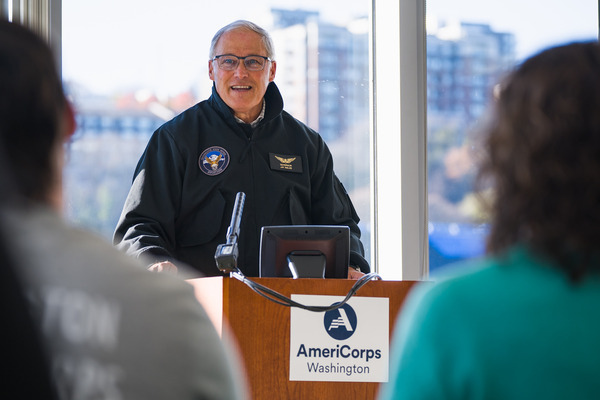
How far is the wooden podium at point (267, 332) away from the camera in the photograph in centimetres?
215

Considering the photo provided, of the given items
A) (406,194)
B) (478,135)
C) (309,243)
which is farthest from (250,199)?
(478,135)

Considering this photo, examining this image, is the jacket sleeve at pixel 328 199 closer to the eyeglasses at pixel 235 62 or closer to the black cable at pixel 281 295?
the eyeglasses at pixel 235 62

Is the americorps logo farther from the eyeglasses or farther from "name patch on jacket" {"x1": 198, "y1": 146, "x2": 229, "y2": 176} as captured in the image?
the eyeglasses

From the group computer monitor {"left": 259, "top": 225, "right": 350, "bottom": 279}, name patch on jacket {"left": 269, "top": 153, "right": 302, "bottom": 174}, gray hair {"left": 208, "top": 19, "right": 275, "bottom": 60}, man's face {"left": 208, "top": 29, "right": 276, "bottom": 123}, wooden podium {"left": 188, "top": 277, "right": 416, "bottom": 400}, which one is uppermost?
gray hair {"left": 208, "top": 19, "right": 275, "bottom": 60}

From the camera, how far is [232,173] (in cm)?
326

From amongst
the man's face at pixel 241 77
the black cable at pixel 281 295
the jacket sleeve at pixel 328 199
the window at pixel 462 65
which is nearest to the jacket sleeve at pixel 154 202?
the man's face at pixel 241 77

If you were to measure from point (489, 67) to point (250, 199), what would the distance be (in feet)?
5.89

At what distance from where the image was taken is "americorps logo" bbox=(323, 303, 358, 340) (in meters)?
2.20

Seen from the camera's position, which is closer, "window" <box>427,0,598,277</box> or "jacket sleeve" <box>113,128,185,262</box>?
"jacket sleeve" <box>113,128,185,262</box>


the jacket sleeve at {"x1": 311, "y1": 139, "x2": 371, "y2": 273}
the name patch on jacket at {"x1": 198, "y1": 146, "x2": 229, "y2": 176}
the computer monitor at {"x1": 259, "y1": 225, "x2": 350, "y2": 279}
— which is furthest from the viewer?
the jacket sleeve at {"x1": 311, "y1": 139, "x2": 371, "y2": 273}

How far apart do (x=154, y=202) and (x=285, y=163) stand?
621 mm

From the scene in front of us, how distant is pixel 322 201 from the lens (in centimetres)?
337

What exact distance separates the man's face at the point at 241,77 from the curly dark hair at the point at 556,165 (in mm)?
2582

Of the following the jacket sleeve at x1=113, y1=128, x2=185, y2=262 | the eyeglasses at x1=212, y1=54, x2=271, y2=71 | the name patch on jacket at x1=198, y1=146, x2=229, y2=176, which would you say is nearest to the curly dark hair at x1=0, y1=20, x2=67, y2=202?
the jacket sleeve at x1=113, y1=128, x2=185, y2=262
